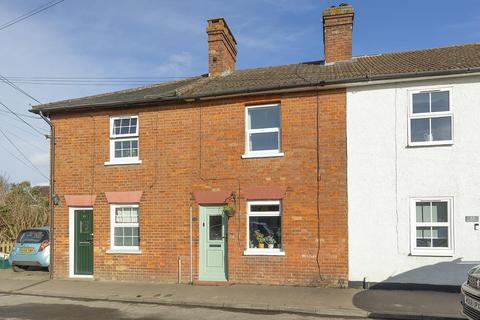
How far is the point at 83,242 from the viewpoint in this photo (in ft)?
45.3

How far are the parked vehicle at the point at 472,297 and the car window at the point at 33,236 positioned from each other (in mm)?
12277

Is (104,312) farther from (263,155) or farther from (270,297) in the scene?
(263,155)

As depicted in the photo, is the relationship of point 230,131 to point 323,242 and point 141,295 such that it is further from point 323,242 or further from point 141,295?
point 141,295

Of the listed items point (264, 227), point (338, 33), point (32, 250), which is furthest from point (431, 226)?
point (32, 250)

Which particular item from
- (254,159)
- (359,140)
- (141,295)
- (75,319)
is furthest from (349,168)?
(75,319)

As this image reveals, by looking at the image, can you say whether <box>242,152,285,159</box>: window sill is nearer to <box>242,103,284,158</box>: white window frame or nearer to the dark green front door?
<box>242,103,284,158</box>: white window frame

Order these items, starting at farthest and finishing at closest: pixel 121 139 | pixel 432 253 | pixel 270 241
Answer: pixel 121 139, pixel 270 241, pixel 432 253

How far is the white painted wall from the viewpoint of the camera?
10.8 meters

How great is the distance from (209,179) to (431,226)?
5.64 meters

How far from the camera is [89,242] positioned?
1373cm

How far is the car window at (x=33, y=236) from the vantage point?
14.9 meters

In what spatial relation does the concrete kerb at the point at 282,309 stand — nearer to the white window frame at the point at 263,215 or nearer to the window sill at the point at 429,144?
the white window frame at the point at 263,215

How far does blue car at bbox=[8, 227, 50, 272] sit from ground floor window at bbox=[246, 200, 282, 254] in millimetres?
6791

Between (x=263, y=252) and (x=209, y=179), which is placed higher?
(x=209, y=179)
